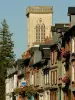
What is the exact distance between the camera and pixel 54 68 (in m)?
75.3

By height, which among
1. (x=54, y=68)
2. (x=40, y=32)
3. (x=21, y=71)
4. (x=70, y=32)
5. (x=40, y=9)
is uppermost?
(x=40, y=9)

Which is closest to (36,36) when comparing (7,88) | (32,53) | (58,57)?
(7,88)

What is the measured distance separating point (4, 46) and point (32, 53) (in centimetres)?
1936

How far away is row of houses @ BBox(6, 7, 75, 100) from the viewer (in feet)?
213

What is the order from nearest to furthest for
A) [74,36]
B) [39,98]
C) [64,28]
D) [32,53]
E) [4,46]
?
[74,36] → [64,28] → [39,98] → [32,53] → [4,46]

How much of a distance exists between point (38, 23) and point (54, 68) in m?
113

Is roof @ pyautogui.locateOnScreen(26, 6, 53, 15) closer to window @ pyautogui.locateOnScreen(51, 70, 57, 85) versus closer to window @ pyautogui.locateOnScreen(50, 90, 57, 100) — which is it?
window @ pyautogui.locateOnScreen(50, 90, 57, 100)

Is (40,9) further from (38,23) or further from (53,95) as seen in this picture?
(53,95)

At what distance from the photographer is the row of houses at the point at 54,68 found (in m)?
65.0

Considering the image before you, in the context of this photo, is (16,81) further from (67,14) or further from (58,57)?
(67,14)

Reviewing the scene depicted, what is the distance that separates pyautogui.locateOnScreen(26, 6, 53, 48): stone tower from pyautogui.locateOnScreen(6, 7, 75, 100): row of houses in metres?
82.9

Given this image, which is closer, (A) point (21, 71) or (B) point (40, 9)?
(A) point (21, 71)

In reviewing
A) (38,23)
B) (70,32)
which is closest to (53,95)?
(70,32)

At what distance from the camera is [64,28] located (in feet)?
233
